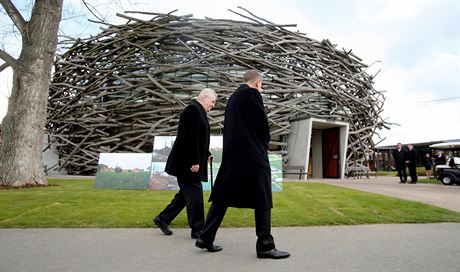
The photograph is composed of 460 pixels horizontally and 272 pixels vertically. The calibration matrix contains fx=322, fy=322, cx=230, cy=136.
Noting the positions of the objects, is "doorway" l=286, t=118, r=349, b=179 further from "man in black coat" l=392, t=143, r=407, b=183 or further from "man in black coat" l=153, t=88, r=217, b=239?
"man in black coat" l=153, t=88, r=217, b=239

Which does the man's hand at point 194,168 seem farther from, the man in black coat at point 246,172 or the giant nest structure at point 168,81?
the giant nest structure at point 168,81

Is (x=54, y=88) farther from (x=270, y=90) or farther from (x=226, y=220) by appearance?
(x=226, y=220)

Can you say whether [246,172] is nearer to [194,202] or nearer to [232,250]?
[232,250]

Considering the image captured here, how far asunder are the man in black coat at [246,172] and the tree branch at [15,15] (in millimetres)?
9260

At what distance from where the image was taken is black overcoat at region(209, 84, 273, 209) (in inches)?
121

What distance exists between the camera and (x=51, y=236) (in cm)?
372

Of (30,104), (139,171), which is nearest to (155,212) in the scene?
(139,171)

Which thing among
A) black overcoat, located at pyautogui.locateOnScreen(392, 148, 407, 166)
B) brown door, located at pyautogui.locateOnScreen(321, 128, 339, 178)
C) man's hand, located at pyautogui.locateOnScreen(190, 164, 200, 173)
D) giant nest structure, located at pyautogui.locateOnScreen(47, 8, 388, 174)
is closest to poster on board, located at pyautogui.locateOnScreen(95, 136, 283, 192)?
man's hand, located at pyautogui.locateOnScreen(190, 164, 200, 173)

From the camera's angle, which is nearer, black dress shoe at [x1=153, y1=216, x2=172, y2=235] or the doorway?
black dress shoe at [x1=153, y1=216, x2=172, y2=235]

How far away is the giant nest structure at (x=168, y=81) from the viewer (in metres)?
16.2

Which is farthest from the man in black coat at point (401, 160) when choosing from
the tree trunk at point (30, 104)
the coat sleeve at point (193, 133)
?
the tree trunk at point (30, 104)

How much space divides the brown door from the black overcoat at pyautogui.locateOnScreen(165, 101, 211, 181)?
51.1 feet

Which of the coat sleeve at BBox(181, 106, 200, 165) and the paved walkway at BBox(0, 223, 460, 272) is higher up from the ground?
the coat sleeve at BBox(181, 106, 200, 165)

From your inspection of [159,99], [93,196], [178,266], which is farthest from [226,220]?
[159,99]
